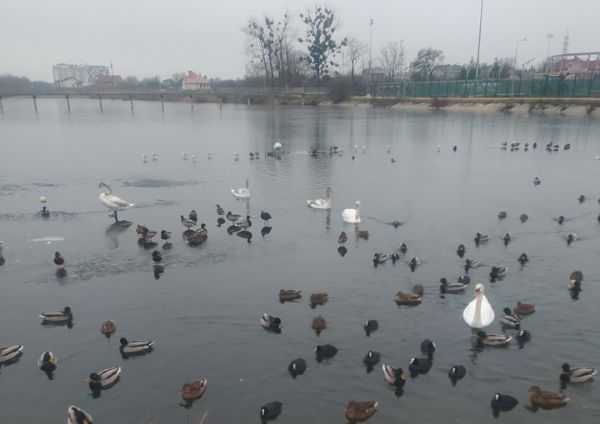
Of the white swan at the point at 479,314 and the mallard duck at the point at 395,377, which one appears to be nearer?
the mallard duck at the point at 395,377

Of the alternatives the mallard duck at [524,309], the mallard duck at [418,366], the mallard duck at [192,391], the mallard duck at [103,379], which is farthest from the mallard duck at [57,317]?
the mallard duck at [524,309]

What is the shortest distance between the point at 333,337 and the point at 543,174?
2606 centimetres

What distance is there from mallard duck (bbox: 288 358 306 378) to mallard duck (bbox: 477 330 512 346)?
15.2 ft

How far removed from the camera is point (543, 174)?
32781mm

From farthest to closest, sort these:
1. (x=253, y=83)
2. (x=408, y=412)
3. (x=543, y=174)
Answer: (x=253, y=83) → (x=543, y=174) → (x=408, y=412)

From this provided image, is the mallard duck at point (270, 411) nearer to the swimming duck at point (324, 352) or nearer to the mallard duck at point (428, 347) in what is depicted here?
the swimming duck at point (324, 352)

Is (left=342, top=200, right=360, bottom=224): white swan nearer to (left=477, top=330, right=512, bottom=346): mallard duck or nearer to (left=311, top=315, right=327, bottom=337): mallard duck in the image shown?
(left=311, top=315, right=327, bottom=337): mallard duck

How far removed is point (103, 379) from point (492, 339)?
937 centimetres

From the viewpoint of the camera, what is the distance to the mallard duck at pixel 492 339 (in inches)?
483

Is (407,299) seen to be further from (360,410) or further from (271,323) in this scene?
(360,410)

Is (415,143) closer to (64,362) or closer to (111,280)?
(111,280)

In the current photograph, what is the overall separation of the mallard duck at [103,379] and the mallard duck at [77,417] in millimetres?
1002

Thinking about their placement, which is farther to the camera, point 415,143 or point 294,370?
point 415,143

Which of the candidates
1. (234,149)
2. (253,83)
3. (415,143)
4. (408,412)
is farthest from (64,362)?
(253,83)
